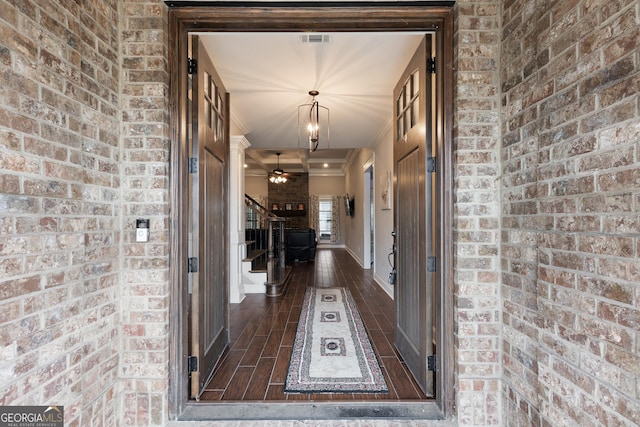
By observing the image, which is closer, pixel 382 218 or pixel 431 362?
pixel 431 362

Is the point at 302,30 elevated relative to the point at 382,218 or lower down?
elevated

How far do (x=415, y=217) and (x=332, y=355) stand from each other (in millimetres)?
1334

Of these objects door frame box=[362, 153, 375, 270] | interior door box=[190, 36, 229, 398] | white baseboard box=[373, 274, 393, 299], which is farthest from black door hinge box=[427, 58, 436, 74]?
door frame box=[362, 153, 375, 270]

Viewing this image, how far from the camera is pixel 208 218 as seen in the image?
212cm

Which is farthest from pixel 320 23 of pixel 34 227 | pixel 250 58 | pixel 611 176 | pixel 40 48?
pixel 34 227

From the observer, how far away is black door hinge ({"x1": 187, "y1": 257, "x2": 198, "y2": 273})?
Answer: 5.84 ft

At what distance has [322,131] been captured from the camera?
15.0 ft

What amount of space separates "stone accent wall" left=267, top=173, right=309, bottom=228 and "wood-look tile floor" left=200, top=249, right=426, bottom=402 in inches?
248

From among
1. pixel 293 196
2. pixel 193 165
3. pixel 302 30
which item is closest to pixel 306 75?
pixel 302 30

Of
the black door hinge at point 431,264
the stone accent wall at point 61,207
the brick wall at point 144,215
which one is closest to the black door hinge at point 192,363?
the brick wall at point 144,215

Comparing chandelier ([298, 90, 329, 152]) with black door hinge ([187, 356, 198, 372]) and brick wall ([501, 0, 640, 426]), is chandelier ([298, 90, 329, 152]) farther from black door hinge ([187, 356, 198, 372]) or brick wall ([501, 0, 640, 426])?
black door hinge ([187, 356, 198, 372])

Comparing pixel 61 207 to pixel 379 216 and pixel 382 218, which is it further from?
pixel 379 216

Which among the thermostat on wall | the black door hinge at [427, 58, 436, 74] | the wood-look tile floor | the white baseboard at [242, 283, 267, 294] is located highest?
the black door hinge at [427, 58, 436, 74]

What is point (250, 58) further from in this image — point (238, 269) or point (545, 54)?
point (238, 269)
